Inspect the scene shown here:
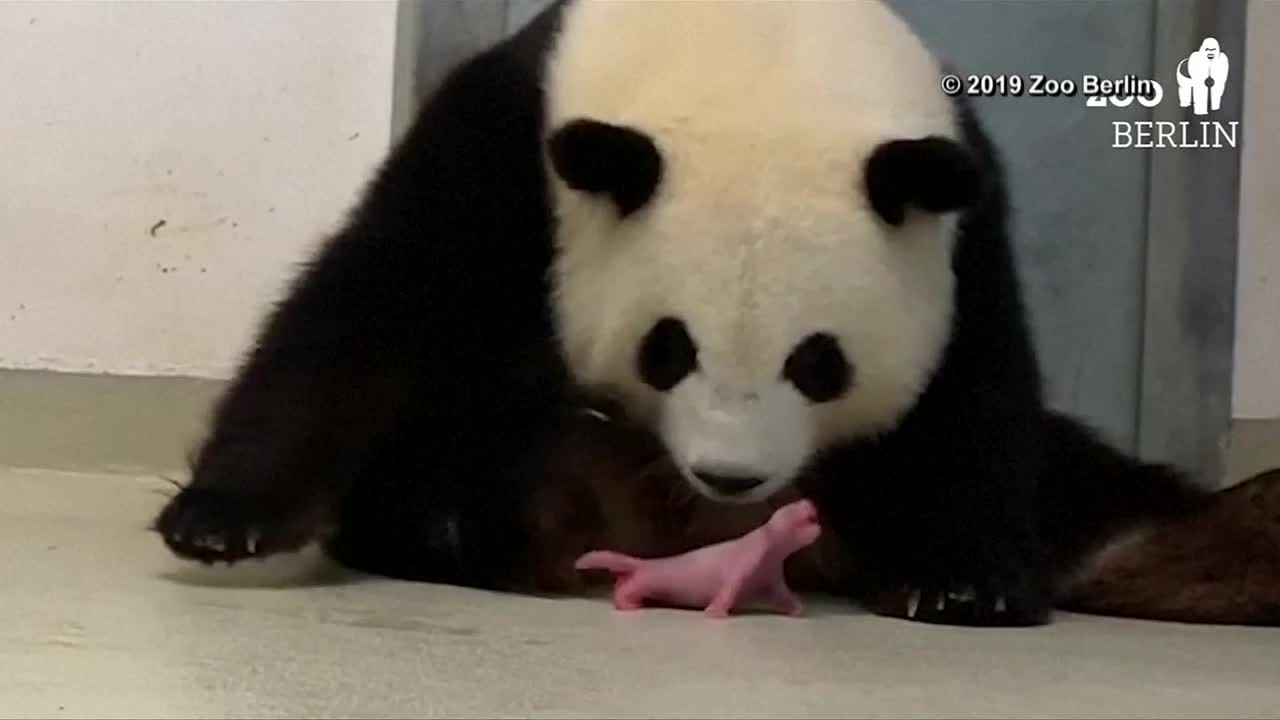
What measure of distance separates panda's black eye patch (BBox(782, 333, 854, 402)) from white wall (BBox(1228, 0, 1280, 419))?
1139mm

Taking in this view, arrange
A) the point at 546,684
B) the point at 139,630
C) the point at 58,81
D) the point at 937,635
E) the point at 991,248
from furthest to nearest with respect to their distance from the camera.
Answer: the point at 58,81, the point at 991,248, the point at 937,635, the point at 139,630, the point at 546,684

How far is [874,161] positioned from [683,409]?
9.0 inches

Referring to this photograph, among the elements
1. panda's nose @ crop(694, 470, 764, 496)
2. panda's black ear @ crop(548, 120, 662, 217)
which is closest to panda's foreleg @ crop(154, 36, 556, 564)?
panda's black ear @ crop(548, 120, 662, 217)

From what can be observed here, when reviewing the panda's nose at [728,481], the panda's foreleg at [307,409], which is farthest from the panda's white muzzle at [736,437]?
Result: the panda's foreleg at [307,409]

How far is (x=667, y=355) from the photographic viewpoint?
1503mm

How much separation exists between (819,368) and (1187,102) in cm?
126

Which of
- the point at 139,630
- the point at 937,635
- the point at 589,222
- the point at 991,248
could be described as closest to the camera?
the point at 139,630

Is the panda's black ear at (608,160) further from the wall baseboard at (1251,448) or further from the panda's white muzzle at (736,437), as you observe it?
the wall baseboard at (1251,448)

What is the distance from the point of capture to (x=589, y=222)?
5.11 ft

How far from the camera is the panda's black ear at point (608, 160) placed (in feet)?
4.80

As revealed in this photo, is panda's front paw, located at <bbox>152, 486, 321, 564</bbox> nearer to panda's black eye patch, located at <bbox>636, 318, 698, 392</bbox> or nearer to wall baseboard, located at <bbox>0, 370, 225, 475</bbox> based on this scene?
panda's black eye patch, located at <bbox>636, 318, 698, 392</bbox>

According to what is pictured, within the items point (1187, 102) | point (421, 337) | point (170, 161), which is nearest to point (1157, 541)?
point (421, 337)

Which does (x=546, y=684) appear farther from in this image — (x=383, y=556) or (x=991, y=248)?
(x=991, y=248)

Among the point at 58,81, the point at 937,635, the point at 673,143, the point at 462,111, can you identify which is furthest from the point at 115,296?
the point at 937,635
